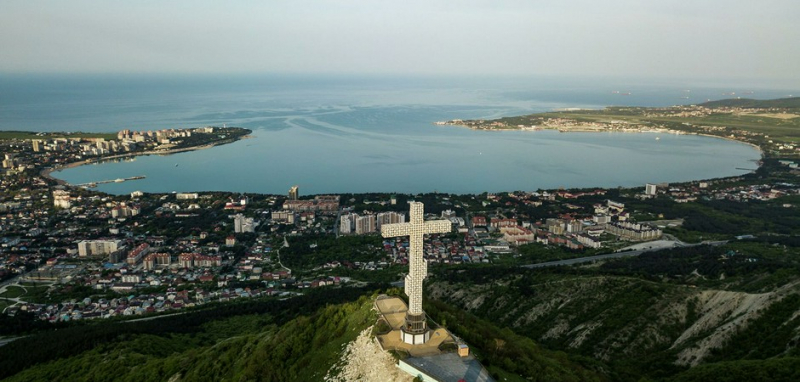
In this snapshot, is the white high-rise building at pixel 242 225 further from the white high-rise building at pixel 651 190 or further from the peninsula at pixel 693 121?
the peninsula at pixel 693 121

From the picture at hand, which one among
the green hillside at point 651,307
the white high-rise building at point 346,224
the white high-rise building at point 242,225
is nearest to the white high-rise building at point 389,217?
the white high-rise building at point 346,224

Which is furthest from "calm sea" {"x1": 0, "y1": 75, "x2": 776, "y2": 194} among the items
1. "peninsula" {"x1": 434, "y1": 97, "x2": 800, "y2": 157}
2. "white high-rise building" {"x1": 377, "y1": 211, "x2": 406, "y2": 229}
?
"white high-rise building" {"x1": 377, "y1": 211, "x2": 406, "y2": 229}

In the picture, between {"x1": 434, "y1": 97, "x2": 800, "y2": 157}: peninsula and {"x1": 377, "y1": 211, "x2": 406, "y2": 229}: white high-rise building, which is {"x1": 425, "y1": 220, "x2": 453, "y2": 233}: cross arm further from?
{"x1": 434, "y1": 97, "x2": 800, "y2": 157}: peninsula

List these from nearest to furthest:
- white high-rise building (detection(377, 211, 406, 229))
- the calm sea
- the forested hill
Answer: white high-rise building (detection(377, 211, 406, 229))
the calm sea
the forested hill

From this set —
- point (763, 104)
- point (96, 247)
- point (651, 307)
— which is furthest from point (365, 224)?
point (763, 104)

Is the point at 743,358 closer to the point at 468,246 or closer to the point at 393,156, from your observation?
the point at 468,246

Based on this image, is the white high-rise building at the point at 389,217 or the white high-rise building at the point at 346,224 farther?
the white high-rise building at the point at 389,217

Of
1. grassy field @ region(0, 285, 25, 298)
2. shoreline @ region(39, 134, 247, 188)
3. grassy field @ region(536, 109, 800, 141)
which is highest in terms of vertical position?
grassy field @ region(536, 109, 800, 141)

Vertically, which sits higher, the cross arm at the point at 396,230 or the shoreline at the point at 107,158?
the cross arm at the point at 396,230
